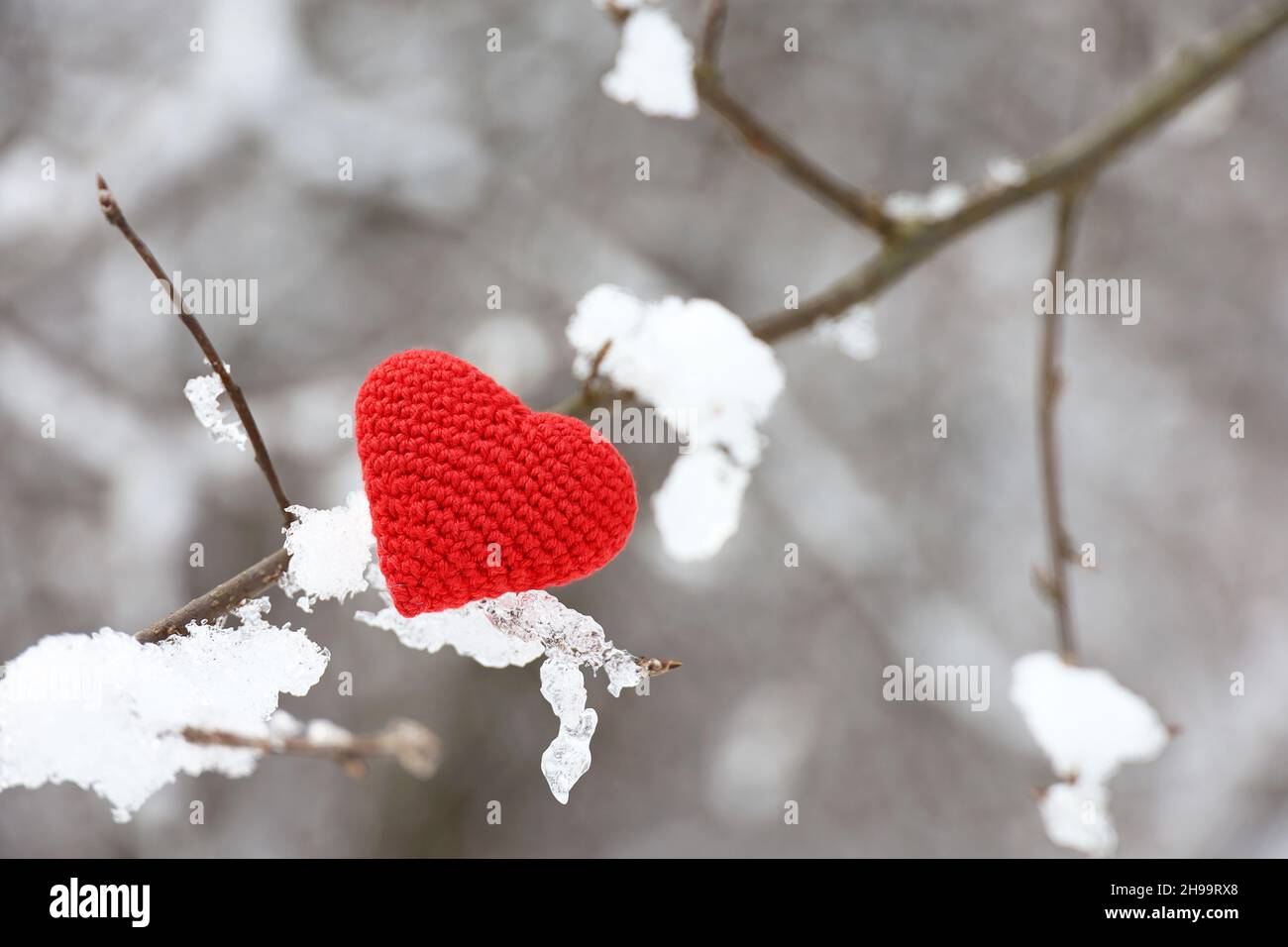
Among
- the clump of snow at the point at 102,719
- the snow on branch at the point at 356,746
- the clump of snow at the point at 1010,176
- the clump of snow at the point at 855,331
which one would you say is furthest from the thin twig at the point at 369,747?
the clump of snow at the point at 1010,176

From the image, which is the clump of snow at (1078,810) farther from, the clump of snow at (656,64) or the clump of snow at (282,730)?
the clump of snow at (656,64)

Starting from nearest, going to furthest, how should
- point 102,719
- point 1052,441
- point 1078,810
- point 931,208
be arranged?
point 102,719
point 1078,810
point 1052,441
point 931,208

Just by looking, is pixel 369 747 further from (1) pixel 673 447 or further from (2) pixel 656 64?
(1) pixel 673 447

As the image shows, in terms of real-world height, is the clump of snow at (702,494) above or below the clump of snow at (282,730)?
above

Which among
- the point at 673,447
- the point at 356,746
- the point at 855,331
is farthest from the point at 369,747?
the point at 673,447

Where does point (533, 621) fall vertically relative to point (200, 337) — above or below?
below

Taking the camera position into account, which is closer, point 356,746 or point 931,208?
point 356,746

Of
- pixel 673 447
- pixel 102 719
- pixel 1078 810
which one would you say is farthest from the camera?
pixel 673 447
